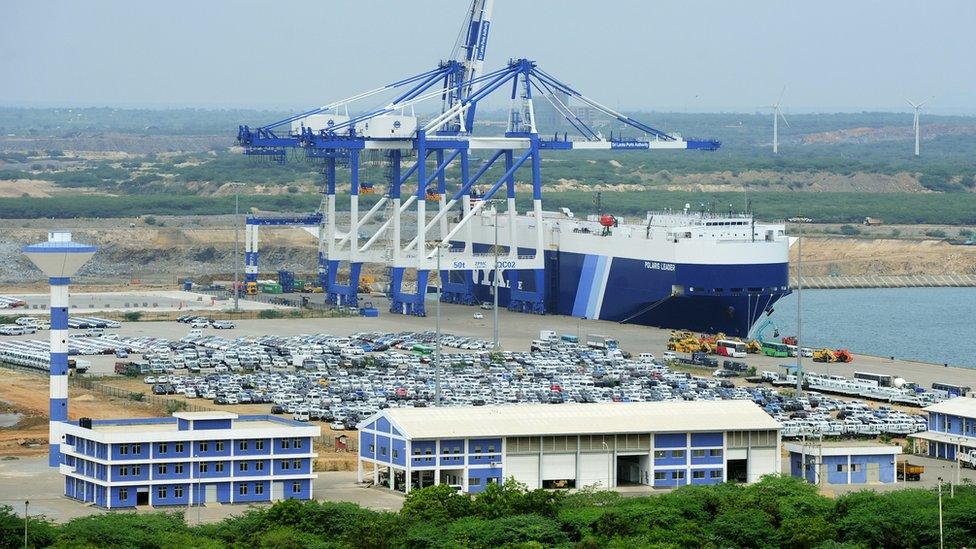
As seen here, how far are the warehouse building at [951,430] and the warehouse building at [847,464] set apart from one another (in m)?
2.54

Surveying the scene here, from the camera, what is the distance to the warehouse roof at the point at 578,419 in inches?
1891

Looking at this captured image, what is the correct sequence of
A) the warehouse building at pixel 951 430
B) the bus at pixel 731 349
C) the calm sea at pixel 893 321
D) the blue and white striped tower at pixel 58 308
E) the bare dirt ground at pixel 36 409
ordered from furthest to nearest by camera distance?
the calm sea at pixel 893 321
the bus at pixel 731 349
the bare dirt ground at pixel 36 409
the warehouse building at pixel 951 430
the blue and white striped tower at pixel 58 308

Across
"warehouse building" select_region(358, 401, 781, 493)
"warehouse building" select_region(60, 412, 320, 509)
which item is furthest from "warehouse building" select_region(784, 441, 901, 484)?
Result: "warehouse building" select_region(60, 412, 320, 509)

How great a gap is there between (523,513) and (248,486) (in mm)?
7672

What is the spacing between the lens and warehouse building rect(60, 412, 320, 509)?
46.3 m

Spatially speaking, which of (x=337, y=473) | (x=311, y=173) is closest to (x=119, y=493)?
(x=337, y=473)

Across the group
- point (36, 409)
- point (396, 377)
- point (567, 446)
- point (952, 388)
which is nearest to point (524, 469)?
point (567, 446)

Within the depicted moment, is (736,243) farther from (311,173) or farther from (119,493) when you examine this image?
(311,173)

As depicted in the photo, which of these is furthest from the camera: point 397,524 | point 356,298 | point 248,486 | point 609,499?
point 356,298

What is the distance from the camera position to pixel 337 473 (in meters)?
50.9

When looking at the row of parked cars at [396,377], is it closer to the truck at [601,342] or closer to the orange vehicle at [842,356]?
the truck at [601,342]

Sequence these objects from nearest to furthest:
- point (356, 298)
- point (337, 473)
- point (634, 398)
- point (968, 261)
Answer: point (337, 473), point (634, 398), point (356, 298), point (968, 261)

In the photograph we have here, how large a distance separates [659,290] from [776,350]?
980cm

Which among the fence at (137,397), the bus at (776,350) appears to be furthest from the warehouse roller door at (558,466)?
the bus at (776,350)
